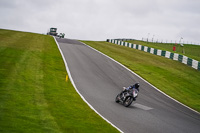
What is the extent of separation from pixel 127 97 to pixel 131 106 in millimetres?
629

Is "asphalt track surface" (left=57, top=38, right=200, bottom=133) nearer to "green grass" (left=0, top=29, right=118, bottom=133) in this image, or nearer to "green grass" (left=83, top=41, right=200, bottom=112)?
Answer: "green grass" (left=0, top=29, right=118, bottom=133)

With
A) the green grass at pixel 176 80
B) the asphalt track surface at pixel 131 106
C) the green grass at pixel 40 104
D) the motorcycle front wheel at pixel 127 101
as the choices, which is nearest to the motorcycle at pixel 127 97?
the motorcycle front wheel at pixel 127 101

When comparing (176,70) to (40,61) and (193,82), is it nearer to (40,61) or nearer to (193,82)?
(193,82)

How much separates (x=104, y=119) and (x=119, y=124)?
76 centimetres

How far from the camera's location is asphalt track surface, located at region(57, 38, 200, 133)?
11.7 m

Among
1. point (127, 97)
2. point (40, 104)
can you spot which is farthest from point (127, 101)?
point (40, 104)

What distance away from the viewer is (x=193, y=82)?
974 inches

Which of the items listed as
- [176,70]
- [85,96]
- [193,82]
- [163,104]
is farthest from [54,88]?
[176,70]

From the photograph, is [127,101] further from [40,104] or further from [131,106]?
[40,104]

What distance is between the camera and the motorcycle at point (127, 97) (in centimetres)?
1450

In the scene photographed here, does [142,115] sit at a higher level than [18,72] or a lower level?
lower

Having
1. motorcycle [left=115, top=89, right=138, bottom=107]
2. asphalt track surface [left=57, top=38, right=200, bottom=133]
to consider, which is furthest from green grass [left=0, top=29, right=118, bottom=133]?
motorcycle [left=115, top=89, right=138, bottom=107]

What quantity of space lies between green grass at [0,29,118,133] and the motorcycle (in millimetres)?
2397

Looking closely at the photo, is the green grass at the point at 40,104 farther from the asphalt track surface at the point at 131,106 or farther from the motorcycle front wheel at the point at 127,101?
the motorcycle front wheel at the point at 127,101
